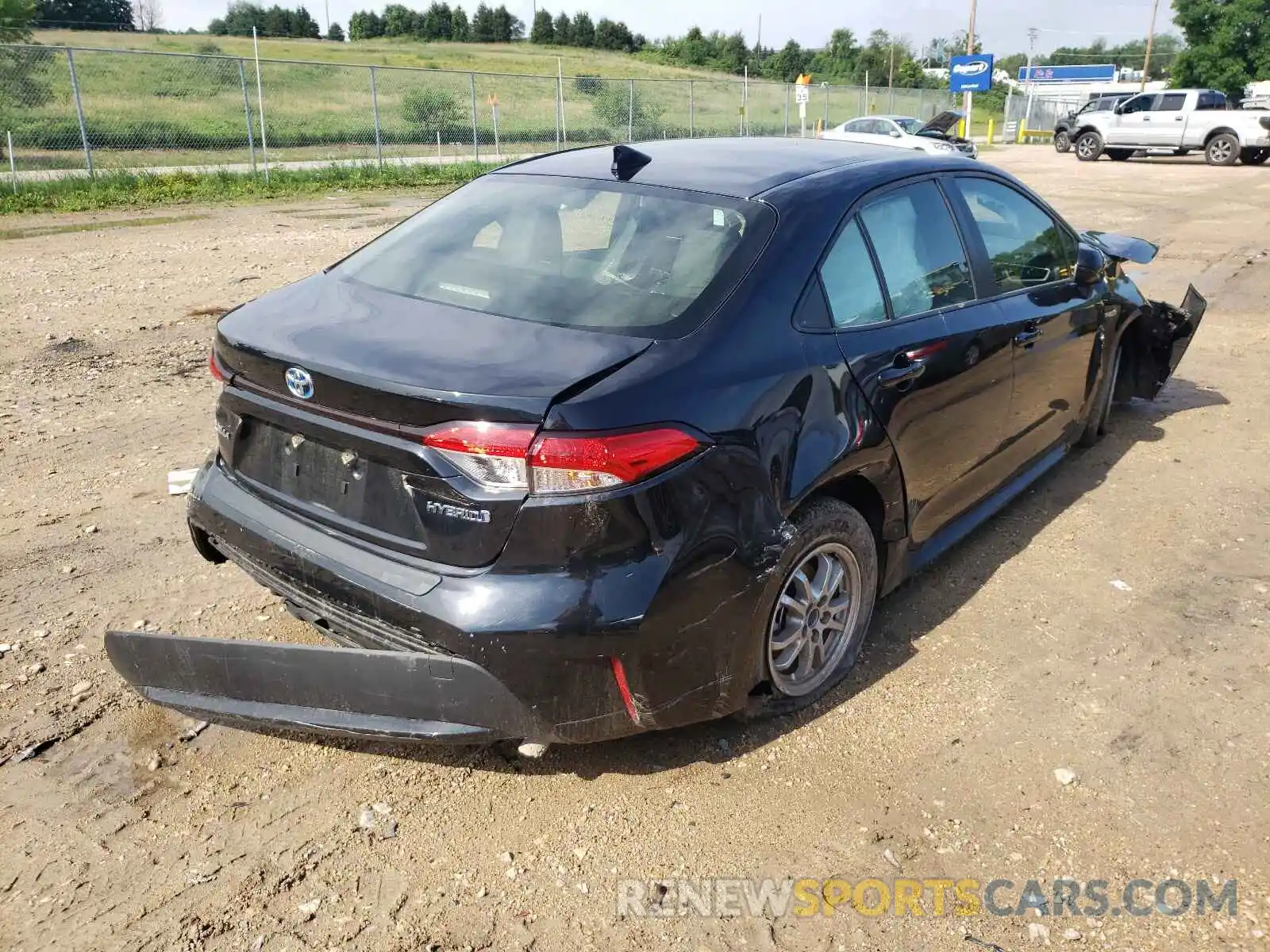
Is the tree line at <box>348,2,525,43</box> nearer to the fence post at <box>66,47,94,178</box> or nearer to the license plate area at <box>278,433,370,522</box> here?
the fence post at <box>66,47,94,178</box>

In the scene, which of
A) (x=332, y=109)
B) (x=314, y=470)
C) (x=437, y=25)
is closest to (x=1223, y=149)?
(x=332, y=109)

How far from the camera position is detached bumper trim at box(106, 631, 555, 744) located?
2.50 meters

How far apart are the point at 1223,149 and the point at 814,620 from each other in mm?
31370

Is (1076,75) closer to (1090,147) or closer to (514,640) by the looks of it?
(1090,147)

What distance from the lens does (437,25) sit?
95688mm

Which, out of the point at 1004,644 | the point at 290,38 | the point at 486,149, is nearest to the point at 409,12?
the point at 290,38

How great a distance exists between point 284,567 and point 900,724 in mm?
1949

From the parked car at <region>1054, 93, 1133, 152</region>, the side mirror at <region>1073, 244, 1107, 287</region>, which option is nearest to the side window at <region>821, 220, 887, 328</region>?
the side mirror at <region>1073, 244, 1107, 287</region>

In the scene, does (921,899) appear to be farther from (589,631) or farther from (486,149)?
(486,149)

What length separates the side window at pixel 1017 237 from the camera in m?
4.04

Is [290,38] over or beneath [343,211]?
over

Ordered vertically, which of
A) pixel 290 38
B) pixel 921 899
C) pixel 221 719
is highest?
pixel 290 38

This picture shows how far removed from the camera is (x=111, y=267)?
10.3 m

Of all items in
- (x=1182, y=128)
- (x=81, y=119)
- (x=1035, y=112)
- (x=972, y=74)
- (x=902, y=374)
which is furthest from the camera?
(x=1035, y=112)
